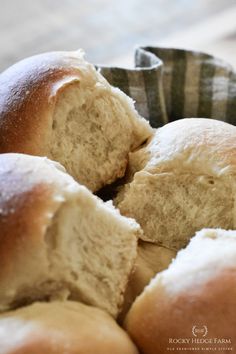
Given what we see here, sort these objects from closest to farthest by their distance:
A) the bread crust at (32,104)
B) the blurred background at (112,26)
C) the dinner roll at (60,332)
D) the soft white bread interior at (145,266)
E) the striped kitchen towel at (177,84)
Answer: the dinner roll at (60,332) → the soft white bread interior at (145,266) → the bread crust at (32,104) → the striped kitchen towel at (177,84) → the blurred background at (112,26)

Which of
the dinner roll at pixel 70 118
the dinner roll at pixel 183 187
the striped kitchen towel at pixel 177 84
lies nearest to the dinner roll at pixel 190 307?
the dinner roll at pixel 183 187

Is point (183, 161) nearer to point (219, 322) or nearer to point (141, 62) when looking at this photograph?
point (219, 322)

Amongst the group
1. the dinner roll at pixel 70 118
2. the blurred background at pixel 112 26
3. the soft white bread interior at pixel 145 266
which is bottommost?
the blurred background at pixel 112 26

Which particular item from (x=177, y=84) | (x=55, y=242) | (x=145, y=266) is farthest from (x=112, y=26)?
(x=55, y=242)

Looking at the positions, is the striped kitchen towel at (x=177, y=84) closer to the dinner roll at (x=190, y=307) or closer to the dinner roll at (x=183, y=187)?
the dinner roll at (x=183, y=187)

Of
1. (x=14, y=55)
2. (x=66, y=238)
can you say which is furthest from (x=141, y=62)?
(x=14, y=55)

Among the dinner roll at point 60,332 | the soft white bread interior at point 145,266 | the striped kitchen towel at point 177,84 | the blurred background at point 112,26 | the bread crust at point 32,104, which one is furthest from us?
the blurred background at point 112,26
